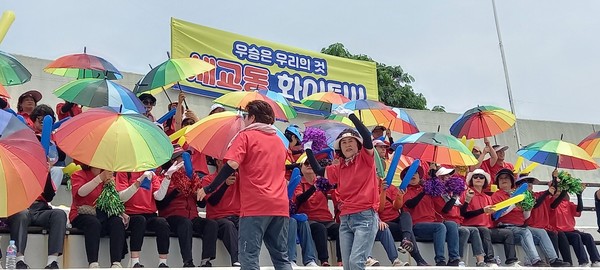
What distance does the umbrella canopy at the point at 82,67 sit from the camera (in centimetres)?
973

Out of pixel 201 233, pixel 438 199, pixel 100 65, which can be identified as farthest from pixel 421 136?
pixel 100 65

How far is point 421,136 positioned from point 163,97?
531 cm

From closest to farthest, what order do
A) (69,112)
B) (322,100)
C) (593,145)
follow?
1. (69,112)
2. (593,145)
3. (322,100)

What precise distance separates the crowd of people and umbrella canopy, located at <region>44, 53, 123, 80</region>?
0.79 m

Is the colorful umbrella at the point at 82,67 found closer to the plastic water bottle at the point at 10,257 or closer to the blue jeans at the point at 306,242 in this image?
the blue jeans at the point at 306,242

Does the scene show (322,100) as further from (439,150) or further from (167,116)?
(439,150)

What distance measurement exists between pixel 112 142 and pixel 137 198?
99 centimetres

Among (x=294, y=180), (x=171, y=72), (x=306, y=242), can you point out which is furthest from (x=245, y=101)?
(x=306, y=242)

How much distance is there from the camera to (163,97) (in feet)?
41.6

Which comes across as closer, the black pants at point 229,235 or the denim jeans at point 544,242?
the black pants at point 229,235

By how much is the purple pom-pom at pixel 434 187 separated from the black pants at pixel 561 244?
2044 millimetres

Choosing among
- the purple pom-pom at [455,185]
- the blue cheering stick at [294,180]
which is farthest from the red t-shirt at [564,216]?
the blue cheering stick at [294,180]

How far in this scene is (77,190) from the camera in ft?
21.9

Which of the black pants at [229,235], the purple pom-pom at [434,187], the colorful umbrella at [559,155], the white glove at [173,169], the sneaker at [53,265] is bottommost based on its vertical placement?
the sneaker at [53,265]
